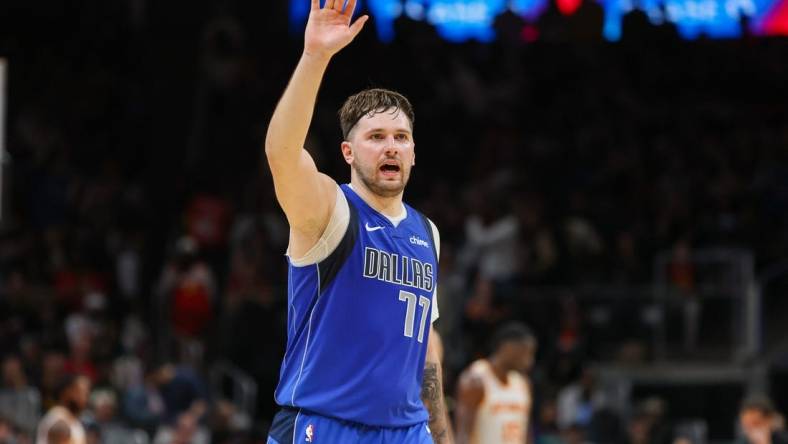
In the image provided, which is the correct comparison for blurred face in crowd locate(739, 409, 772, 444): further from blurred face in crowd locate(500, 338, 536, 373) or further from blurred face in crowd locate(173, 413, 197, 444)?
blurred face in crowd locate(173, 413, 197, 444)

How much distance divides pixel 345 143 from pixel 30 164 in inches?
550

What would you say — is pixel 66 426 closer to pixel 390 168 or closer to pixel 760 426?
pixel 390 168

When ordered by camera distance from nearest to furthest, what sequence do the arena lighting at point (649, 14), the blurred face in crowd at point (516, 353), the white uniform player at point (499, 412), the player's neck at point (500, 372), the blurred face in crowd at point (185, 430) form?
the white uniform player at point (499, 412), the blurred face in crowd at point (516, 353), the player's neck at point (500, 372), the blurred face in crowd at point (185, 430), the arena lighting at point (649, 14)

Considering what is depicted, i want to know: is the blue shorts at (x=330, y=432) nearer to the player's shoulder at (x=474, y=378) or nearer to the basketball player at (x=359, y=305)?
the basketball player at (x=359, y=305)

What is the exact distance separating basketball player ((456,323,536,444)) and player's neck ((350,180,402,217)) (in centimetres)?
481

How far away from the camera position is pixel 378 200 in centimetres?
564

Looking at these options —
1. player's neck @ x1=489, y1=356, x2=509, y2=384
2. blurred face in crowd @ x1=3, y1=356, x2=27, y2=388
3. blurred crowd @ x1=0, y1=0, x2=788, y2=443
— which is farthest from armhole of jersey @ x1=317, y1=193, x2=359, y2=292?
blurred face in crowd @ x1=3, y1=356, x2=27, y2=388

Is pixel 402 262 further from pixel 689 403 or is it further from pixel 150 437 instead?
pixel 689 403

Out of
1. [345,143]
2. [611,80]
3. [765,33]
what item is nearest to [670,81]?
[611,80]

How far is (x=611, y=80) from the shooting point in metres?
20.6

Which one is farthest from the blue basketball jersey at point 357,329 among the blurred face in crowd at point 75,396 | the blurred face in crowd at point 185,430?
the blurred face in crowd at point 185,430

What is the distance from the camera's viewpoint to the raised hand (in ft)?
16.5

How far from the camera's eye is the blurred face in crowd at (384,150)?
18.1 ft

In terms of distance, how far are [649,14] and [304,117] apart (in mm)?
10784
